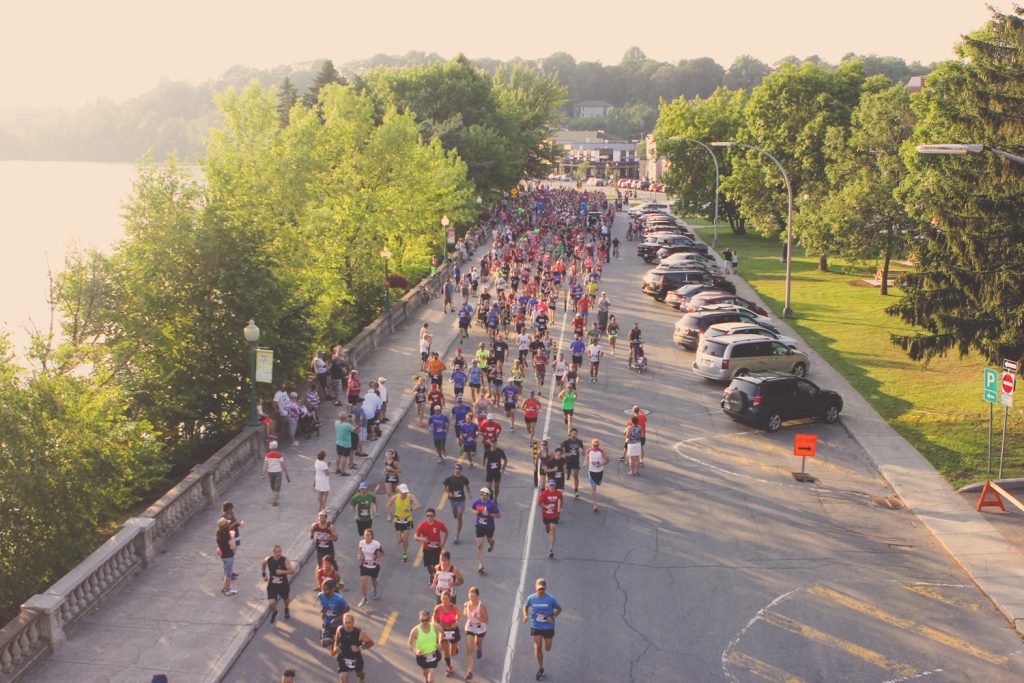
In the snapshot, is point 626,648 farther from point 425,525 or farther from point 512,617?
point 425,525

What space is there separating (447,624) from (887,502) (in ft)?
38.5

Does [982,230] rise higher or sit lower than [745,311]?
higher

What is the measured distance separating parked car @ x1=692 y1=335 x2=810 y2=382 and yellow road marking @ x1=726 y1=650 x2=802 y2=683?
53.6ft

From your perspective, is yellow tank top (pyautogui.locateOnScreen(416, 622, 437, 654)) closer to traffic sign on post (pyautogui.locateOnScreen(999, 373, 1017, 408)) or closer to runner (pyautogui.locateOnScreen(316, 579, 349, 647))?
runner (pyautogui.locateOnScreen(316, 579, 349, 647))

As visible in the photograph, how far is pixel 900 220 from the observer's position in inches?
1748

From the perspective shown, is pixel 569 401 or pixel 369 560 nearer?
pixel 369 560

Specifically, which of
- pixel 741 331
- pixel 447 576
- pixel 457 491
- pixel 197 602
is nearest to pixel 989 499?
pixel 457 491

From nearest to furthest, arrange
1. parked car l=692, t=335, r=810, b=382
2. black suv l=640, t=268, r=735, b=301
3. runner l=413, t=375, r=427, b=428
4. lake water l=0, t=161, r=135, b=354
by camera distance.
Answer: runner l=413, t=375, r=427, b=428 < parked car l=692, t=335, r=810, b=382 < black suv l=640, t=268, r=735, b=301 < lake water l=0, t=161, r=135, b=354

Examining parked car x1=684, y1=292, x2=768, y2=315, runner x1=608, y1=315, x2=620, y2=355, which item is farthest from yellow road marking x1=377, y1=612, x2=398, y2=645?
parked car x1=684, y1=292, x2=768, y2=315

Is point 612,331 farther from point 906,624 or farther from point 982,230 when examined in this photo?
point 906,624

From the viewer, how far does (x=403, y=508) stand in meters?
15.9

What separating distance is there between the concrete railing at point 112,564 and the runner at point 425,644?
5.46 metres

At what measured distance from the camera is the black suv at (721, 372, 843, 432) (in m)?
24.2

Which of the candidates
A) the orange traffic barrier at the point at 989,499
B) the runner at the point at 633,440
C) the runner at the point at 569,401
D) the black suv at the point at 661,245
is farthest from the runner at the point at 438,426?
the black suv at the point at 661,245
